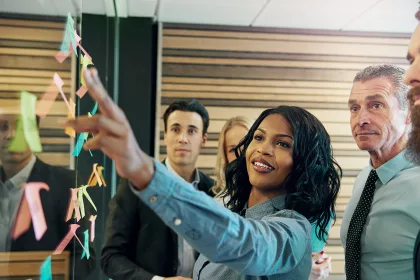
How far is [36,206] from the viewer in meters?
0.79

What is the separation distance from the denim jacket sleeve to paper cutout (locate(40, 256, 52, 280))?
0.22 metres

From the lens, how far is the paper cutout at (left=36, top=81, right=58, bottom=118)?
80 cm

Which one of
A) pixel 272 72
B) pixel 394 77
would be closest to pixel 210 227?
pixel 394 77

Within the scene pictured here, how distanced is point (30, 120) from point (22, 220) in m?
0.16

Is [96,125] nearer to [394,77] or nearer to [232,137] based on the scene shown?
[394,77]

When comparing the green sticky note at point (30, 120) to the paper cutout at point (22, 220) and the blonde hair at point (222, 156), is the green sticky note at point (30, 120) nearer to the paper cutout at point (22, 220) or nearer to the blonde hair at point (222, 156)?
the paper cutout at point (22, 220)

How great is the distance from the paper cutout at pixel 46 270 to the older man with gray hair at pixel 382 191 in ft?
3.48

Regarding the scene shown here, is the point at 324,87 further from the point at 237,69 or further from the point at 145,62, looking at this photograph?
the point at 145,62

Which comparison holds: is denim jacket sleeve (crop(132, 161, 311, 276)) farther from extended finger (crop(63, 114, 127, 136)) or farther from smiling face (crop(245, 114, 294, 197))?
smiling face (crop(245, 114, 294, 197))

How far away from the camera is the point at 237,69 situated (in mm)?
4285

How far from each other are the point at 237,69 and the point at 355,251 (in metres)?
2.89

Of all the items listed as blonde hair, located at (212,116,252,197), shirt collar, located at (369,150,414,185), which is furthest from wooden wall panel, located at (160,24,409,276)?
shirt collar, located at (369,150,414,185)

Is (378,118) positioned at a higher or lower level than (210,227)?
higher

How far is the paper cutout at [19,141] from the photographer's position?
2.17 ft
